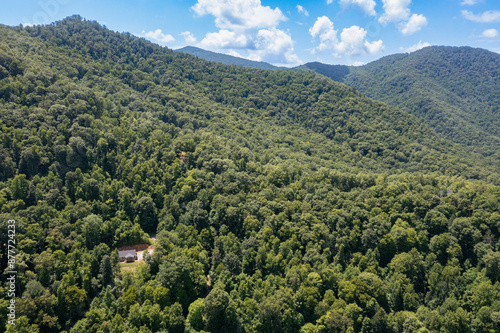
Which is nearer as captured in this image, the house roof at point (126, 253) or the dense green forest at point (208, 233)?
the dense green forest at point (208, 233)

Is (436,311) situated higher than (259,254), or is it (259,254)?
(259,254)

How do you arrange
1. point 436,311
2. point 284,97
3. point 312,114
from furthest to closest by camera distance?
point 284,97 < point 312,114 < point 436,311

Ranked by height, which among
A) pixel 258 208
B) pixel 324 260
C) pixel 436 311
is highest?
pixel 258 208

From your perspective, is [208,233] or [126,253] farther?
[208,233]

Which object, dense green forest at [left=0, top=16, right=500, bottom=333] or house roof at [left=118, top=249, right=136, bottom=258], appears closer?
dense green forest at [left=0, top=16, right=500, bottom=333]

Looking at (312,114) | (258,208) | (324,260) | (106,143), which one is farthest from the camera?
(312,114)

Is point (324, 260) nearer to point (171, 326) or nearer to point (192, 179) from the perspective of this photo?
point (171, 326)

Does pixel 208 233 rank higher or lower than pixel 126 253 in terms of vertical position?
higher

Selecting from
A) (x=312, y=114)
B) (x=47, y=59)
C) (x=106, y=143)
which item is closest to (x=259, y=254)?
(x=106, y=143)
